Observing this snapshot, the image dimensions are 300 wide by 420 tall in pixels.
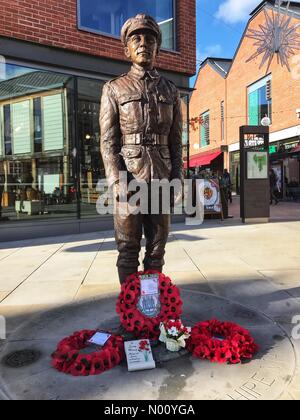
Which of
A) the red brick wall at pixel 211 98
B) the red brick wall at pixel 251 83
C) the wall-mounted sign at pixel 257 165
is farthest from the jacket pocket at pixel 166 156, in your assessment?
the red brick wall at pixel 211 98

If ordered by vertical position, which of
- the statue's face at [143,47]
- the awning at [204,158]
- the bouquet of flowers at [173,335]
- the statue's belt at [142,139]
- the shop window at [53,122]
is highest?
the awning at [204,158]

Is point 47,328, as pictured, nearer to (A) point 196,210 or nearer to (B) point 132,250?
(B) point 132,250

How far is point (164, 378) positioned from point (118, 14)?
383 inches

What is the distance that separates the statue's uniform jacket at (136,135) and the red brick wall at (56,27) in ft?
20.2

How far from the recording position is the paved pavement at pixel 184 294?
2547 mm

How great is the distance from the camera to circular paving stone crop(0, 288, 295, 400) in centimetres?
240

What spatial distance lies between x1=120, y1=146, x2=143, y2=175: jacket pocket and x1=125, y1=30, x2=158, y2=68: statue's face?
73cm

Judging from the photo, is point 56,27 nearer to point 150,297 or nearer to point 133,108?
point 133,108

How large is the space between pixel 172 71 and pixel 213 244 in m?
5.45

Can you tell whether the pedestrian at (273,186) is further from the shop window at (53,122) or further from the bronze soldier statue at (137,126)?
the bronze soldier statue at (137,126)

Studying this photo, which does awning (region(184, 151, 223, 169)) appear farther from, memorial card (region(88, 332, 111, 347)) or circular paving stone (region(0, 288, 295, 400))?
memorial card (region(88, 332, 111, 347))

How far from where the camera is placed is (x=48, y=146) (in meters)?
9.51

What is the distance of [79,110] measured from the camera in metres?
9.73

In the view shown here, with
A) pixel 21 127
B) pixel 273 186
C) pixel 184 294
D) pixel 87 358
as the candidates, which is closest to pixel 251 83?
pixel 273 186
